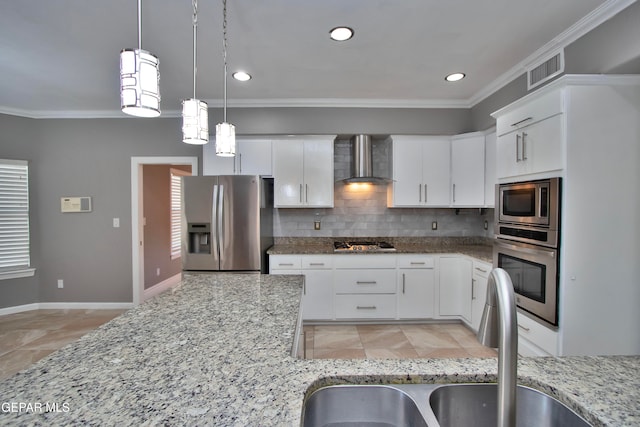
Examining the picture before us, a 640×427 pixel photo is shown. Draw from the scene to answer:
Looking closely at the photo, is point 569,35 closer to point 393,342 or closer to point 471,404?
point 471,404

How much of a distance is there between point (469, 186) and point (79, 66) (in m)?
4.19

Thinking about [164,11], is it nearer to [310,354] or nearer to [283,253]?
[283,253]

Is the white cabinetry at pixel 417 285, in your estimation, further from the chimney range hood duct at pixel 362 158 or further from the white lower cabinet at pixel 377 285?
the chimney range hood duct at pixel 362 158

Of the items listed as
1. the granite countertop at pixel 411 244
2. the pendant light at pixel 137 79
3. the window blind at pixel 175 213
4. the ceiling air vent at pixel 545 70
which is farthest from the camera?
the window blind at pixel 175 213

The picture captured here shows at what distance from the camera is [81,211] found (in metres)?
3.95

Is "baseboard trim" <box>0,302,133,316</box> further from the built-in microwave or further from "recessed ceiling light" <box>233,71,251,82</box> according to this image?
the built-in microwave

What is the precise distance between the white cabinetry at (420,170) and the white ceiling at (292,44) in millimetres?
538

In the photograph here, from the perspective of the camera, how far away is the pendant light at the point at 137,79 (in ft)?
3.29

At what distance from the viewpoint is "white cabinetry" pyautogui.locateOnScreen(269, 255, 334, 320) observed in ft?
10.8

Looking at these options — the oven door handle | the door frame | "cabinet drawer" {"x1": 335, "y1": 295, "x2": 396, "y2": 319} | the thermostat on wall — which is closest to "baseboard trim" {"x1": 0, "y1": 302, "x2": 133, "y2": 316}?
the door frame

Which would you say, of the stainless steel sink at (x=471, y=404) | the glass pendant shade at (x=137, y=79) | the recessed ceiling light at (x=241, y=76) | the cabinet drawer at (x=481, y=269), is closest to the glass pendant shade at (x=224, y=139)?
the glass pendant shade at (x=137, y=79)

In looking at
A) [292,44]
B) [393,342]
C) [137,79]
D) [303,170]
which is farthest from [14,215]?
[393,342]

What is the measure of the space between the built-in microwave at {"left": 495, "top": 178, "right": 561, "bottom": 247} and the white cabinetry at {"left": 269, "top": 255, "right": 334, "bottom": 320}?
5.74ft

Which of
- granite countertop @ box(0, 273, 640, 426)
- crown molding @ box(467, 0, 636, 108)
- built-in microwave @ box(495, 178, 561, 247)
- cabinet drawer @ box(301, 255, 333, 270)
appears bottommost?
cabinet drawer @ box(301, 255, 333, 270)
